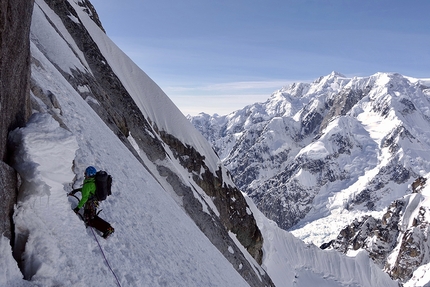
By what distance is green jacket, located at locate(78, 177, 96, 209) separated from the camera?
6989 millimetres

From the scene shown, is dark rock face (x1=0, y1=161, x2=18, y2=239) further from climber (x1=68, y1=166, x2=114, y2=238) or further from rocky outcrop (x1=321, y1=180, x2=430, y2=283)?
rocky outcrop (x1=321, y1=180, x2=430, y2=283)

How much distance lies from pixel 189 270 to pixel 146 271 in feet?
8.84

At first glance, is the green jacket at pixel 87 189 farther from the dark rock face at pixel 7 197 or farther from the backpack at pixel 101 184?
the dark rock face at pixel 7 197

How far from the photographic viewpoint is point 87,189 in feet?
22.9

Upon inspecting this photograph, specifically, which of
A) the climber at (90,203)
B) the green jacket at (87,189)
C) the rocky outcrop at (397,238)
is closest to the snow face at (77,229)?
the climber at (90,203)

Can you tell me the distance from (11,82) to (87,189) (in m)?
2.56

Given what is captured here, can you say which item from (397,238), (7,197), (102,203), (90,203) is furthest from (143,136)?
(397,238)

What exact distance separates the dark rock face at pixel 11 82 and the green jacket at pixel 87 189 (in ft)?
4.58

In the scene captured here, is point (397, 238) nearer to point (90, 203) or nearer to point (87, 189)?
point (90, 203)

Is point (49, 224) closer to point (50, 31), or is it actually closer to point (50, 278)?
point (50, 278)

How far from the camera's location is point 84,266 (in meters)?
6.53

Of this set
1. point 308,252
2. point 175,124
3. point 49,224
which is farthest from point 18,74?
point 308,252

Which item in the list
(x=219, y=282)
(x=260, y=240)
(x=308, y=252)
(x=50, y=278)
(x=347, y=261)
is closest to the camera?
(x=50, y=278)

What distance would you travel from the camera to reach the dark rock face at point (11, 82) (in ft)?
17.8
